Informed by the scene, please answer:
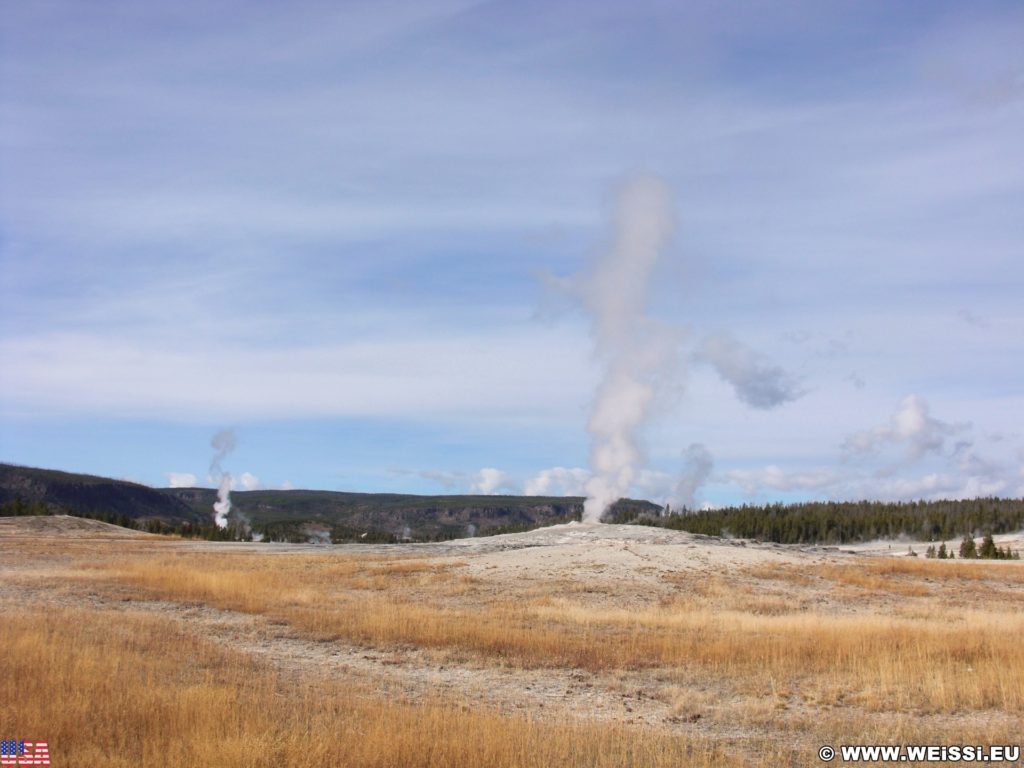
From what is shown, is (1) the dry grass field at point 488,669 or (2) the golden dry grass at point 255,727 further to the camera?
(1) the dry grass field at point 488,669

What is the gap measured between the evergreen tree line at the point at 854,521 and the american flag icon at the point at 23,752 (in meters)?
101

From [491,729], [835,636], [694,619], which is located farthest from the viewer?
[694,619]

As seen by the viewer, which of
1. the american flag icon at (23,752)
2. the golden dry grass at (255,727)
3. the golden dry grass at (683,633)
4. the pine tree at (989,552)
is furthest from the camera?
the pine tree at (989,552)

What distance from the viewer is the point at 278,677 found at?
13.7 metres

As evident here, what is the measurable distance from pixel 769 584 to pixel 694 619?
12.9m

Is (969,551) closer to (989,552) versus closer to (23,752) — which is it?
(989,552)

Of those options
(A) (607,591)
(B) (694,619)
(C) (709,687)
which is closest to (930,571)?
(A) (607,591)

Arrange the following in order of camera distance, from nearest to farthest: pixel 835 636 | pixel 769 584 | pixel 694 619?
pixel 835 636 < pixel 694 619 < pixel 769 584

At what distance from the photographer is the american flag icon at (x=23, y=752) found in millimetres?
8188

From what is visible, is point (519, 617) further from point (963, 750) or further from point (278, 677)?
point (963, 750)

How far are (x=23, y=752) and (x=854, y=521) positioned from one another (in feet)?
396

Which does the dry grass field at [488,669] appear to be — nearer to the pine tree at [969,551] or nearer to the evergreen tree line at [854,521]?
the pine tree at [969,551]

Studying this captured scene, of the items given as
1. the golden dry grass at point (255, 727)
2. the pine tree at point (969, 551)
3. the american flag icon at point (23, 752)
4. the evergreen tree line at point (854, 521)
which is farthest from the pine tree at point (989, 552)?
the american flag icon at point (23, 752)

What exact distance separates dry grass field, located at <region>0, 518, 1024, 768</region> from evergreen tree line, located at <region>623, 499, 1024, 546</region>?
263ft
